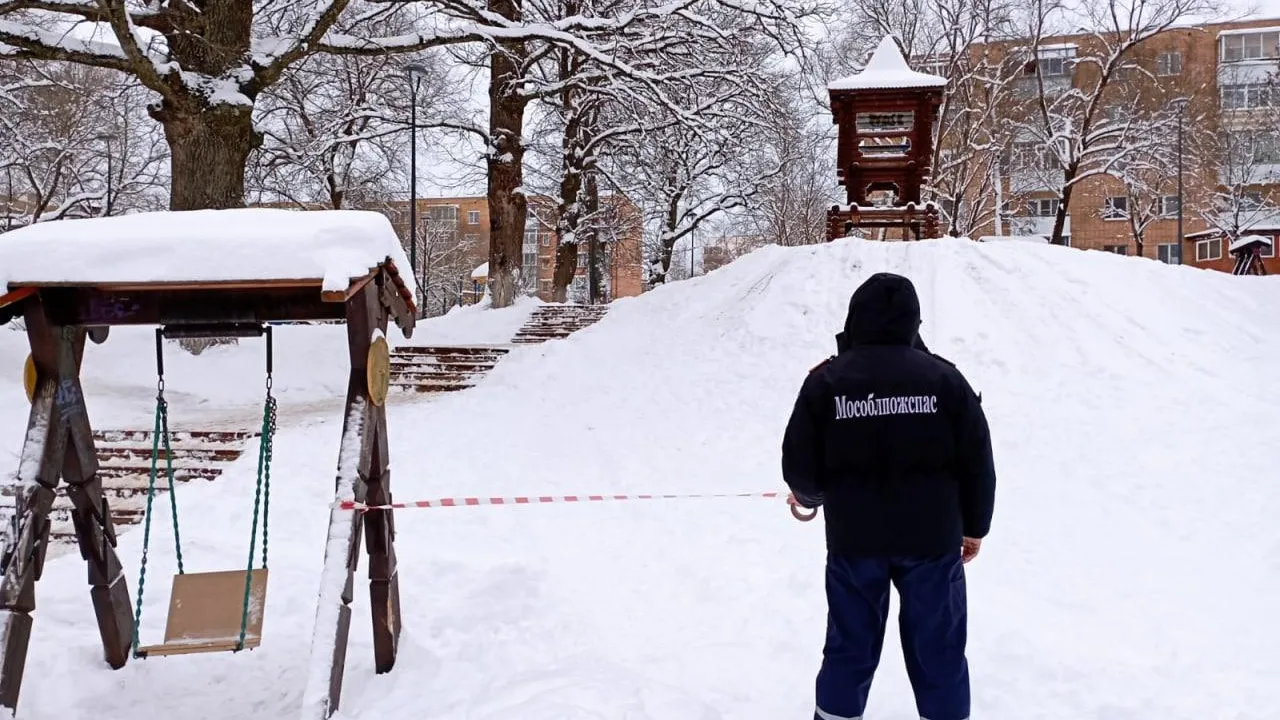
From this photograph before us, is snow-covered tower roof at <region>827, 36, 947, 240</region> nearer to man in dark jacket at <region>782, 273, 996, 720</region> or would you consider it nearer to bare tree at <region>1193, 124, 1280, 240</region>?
man in dark jacket at <region>782, 273, 996, 720</region>

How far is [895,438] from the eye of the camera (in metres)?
3.01

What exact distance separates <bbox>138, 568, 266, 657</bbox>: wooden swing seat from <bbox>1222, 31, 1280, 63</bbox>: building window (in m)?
50.0

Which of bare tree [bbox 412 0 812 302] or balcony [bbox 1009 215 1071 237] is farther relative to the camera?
balcony [bbox 1009 215 1071 237]

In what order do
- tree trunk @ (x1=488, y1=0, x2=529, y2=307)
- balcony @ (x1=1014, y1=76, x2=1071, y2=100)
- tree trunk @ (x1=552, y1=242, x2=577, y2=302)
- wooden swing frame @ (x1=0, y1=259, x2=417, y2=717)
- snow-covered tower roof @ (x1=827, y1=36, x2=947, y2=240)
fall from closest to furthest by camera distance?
wooden swing frame @ (x1=0, y1=259, x2=417, y2=717)
snow-covered tower roof @ (x1=827, y1=36, x2=947, y2=240)
tree trunk @ (x1=488, y1=0, x2=529, y2=307)
tree trunk @ (x1=552, y1=242, x2=577, y2=302)
balcony @ (x1=1014, y1=76, x2=1071, y2=100)

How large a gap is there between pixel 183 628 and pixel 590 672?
201cm

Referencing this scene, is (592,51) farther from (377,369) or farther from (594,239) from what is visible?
(594,239)

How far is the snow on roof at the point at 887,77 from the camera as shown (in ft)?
42.1

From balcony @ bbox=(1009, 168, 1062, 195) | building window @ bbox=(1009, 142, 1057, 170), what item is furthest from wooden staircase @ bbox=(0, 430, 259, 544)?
balcony @ bbox=(1009, 168, 1062, 195)

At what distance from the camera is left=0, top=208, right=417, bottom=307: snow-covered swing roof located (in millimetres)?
3617

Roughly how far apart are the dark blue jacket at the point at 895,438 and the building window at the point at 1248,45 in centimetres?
4899

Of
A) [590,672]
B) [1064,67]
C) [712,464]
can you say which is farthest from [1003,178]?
[590,672]

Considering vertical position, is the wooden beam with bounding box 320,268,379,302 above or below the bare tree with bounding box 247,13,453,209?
below

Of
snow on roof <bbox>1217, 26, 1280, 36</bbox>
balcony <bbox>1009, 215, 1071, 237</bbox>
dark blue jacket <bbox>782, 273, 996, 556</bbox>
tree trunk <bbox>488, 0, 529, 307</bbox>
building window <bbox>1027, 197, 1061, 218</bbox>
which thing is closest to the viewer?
dark blue jacket <bbox>782, 273, 996, 556</bbox>

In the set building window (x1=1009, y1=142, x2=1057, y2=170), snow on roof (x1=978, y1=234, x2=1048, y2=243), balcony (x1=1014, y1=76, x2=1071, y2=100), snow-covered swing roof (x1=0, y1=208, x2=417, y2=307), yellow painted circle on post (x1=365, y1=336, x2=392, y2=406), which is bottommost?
yellow painted circle on post (x1=365, y1=336, x2=392, y2=406)
